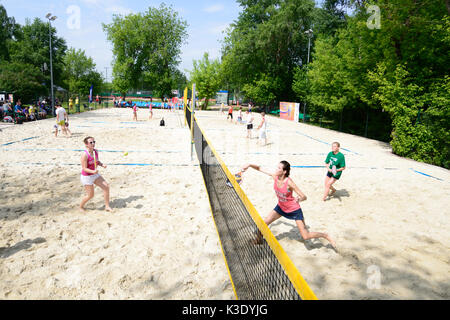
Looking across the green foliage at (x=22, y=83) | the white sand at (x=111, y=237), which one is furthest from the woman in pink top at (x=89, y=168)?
the green foliage at (x=22, y=83)

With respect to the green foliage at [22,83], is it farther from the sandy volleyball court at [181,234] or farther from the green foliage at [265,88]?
the green foliage at [265,88]

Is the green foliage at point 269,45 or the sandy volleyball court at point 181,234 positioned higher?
the green foliage at point 269,45

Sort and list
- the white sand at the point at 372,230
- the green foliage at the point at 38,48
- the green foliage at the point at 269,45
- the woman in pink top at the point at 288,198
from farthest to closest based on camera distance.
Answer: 1. the green foliage at the point at 38,48
2. the green foliage at the point at 269,45
3. the woman in pink top at the point at 288,198
4. the white sand at the point at 372,230

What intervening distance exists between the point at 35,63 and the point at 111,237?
5378 centimetres

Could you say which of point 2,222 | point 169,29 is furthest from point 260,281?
point 169,29

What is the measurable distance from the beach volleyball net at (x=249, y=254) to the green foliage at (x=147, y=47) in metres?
52.9

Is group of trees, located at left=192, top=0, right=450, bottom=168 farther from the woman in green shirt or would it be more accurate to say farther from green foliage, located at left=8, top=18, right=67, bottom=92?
green foliage, located at left=8, top=18, right=67, bottom=92

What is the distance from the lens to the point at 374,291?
12.3 feet

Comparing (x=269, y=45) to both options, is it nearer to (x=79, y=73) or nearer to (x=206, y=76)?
(x=206, y=76)

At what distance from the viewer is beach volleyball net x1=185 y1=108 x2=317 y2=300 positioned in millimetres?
2430

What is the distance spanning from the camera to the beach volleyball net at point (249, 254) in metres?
2.43

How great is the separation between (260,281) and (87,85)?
227 feet

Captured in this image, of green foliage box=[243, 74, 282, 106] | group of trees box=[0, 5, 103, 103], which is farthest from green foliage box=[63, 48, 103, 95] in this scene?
green foliage box=[243, 74, 282, 106]

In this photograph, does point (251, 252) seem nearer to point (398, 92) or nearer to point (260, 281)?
point (260, 281)
